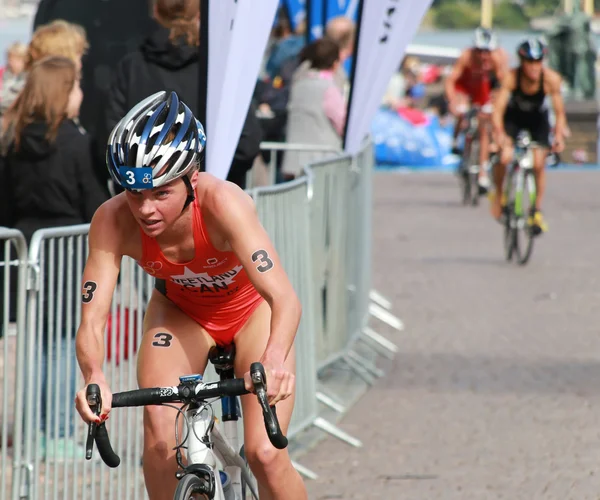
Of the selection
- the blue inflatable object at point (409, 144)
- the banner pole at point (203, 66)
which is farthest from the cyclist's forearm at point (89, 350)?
the blue inflatable object at point (409, 144)

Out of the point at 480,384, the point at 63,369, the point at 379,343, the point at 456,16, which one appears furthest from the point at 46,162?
the point at 456,16

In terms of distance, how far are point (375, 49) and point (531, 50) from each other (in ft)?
17.3

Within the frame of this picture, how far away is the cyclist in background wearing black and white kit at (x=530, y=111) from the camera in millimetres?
14719

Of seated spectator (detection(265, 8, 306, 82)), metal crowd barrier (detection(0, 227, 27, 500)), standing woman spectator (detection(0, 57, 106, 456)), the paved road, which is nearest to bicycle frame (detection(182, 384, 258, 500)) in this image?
metal crowd barrier (detection(0, 227, 27, 500))

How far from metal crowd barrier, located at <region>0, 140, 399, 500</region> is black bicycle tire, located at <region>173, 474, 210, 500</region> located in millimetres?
1494

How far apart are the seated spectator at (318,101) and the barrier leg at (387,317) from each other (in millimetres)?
1389

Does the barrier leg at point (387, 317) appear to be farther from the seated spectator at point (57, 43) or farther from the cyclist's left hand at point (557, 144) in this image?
the seated spectator at point (57, 43)

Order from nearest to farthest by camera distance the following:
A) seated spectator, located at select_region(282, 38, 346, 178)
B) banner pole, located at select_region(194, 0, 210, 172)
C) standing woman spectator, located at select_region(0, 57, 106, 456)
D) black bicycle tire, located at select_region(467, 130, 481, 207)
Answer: banner pole, located at select_region(194, 0, 210, 172) → standing woman spectator, located at select_region(0, 57, 106, 456) → seated spectator, located at select_region(282, 38, 346, 178) → black bicycle tire, located at select_region(467, 130, 481, 207)

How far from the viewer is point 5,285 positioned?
5.39 meters

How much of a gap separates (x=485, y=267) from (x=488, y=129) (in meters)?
6.21

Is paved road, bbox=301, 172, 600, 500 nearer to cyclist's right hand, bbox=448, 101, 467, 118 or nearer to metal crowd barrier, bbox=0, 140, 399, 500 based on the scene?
metal crowd barrier, bbox=0, 140, 399, 500

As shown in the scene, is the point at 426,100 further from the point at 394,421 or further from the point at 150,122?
the point at 150,122

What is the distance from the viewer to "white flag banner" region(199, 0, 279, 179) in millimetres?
6410

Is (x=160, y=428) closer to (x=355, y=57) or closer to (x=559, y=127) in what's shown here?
(x=355, y=57)
